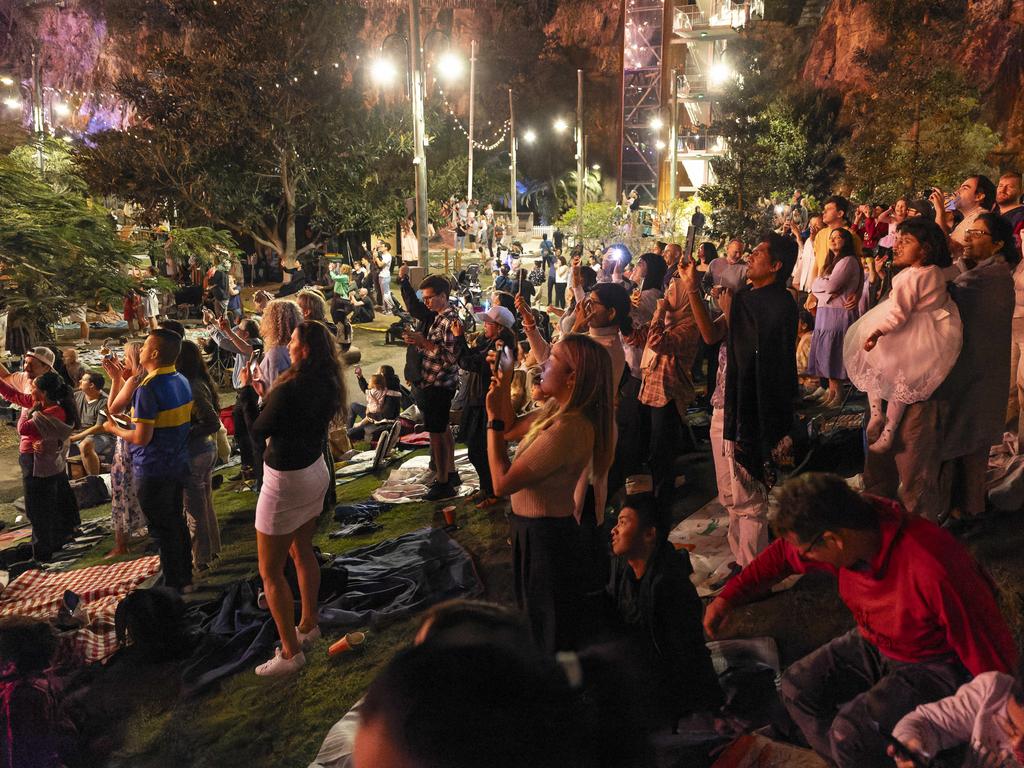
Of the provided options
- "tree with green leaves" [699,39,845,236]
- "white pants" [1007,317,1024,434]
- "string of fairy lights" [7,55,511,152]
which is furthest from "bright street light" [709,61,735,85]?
"white pants" [1007,317,1024,434]

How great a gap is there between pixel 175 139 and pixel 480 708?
25.1 meters

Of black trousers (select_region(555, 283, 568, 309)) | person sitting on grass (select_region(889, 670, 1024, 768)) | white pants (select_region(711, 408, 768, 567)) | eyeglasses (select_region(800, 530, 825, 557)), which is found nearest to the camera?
person sitting on grass (select_region(889, 670, 1024, 768))

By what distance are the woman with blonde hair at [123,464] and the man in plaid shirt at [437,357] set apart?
2158 millimetres

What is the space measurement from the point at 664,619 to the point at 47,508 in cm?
568

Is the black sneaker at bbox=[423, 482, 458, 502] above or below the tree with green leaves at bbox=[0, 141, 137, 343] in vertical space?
below

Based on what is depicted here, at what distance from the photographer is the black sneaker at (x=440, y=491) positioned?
25.0 feet

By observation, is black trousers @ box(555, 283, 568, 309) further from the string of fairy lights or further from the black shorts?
the string of fairy lights

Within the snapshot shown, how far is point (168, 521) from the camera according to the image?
5816 millimetres

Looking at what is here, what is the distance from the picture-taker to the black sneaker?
7629 millimetres

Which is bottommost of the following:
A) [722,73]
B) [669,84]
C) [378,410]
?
[378,410]

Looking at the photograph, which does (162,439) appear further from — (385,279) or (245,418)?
(385,279)

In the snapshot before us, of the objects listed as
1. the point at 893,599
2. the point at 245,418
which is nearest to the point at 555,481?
the point at 893,599

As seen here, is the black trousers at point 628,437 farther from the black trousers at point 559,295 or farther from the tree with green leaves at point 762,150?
the tree with green leaves at point 762,150

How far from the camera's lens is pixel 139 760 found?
4.23 metres
